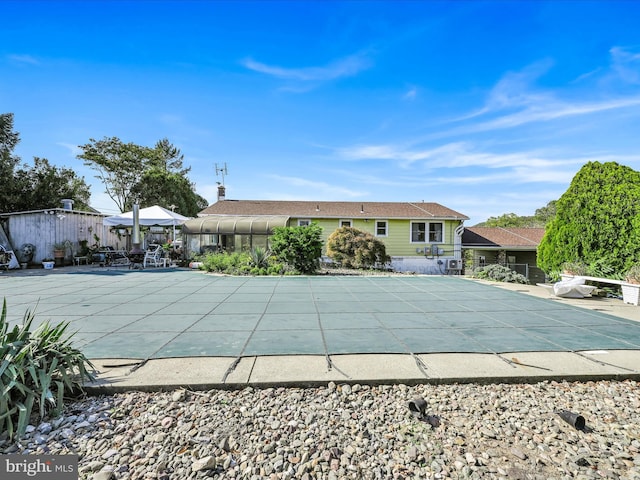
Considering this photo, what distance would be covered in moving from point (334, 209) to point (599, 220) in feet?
48.1

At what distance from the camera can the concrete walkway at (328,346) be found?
10.3 feet

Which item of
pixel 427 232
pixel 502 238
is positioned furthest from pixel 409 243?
pixel 502 238

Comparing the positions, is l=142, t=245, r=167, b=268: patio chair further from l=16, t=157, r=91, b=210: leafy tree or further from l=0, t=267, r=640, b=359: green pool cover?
l=16, t=157, r=91, b=210: leafy tree

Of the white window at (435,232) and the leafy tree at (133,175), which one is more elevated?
the leafy tree at (133,175)

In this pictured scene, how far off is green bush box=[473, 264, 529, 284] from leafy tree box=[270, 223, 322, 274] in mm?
6517

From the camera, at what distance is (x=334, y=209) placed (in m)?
21.1

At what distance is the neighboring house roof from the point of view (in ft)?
70.4

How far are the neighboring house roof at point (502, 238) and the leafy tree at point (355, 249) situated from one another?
33.4ft

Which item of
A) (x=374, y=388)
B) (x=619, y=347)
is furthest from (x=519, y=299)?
(x=374, y=388)

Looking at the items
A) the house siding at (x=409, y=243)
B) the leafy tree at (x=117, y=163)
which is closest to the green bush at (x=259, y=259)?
the house siding at (x=409, y=243)

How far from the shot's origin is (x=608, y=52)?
903 centimetres

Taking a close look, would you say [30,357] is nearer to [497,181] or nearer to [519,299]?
[519,299]

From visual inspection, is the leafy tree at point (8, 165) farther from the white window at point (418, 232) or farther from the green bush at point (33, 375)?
the white window at point (418, 232)

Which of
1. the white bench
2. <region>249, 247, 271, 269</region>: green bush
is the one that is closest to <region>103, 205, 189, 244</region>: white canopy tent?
<region>249, 247, 271, 269</region>: green bush
